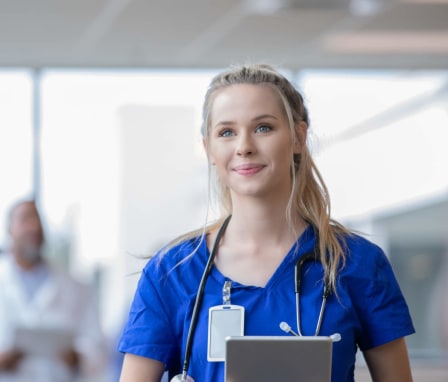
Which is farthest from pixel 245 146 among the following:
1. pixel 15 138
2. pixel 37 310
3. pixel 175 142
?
pixel 175 142

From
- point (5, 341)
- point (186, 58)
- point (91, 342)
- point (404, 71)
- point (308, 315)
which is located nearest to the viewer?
point (308, 315)

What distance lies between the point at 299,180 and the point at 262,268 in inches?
7.9

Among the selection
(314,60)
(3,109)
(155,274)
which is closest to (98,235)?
(3,109)

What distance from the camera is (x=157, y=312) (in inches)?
78.7

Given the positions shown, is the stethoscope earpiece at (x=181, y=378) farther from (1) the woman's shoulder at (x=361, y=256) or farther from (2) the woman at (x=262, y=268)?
(1) the woman's shoulder at (x=361, y=256)

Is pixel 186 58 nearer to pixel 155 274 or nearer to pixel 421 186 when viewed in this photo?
pixel 421 186

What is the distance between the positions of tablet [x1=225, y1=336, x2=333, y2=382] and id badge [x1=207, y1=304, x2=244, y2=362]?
3.5 inches

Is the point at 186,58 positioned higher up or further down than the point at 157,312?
higher up

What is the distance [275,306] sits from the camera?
1.93 meters

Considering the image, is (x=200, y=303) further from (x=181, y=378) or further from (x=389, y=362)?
(x=389, y=362)

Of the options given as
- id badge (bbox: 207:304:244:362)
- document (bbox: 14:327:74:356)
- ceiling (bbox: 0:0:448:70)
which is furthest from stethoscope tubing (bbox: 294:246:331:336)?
ceiling (bbox: 0:0:448:70)

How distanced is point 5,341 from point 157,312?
9.48ft

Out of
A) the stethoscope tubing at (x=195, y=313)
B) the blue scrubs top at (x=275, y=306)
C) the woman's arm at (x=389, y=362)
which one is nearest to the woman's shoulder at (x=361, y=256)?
the blue scrubs top at (x=275, y=306)

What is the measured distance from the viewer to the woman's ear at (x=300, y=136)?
6.79 feet
